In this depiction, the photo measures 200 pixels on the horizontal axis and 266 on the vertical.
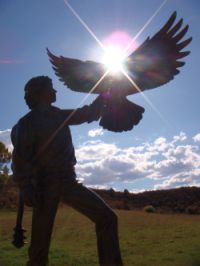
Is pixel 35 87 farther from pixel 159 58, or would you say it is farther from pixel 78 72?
pixel 159 58

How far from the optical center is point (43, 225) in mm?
4738

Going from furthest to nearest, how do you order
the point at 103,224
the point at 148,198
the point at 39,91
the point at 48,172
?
the point at 148,198
the point at 39,91
the point at 48,172
the point at 103,224

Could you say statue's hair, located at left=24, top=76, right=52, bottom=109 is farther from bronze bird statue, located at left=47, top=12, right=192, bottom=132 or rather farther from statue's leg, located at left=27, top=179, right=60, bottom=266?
statue's leg, located at left=27, top=179, right=60, bottom=266

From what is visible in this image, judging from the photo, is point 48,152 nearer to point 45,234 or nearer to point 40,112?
point 40,112

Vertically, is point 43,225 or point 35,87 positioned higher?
point 35,87

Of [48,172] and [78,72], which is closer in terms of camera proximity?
[48,172]

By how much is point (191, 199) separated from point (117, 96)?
43.7 meters

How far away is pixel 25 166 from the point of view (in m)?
4.85

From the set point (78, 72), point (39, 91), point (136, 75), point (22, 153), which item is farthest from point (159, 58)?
point (22, 153)

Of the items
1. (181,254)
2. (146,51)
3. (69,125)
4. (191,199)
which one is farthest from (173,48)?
(191,199)

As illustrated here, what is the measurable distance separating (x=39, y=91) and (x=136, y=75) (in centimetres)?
100

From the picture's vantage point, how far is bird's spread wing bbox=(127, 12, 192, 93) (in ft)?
16.4

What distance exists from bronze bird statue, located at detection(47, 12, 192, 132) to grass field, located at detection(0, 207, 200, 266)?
723 cm

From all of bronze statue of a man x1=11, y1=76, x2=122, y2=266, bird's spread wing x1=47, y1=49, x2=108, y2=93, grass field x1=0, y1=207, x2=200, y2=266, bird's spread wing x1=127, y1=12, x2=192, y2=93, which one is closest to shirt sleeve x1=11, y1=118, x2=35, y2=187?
bronze statue of a man x1=11, y1=76, x2=122, y2=266
